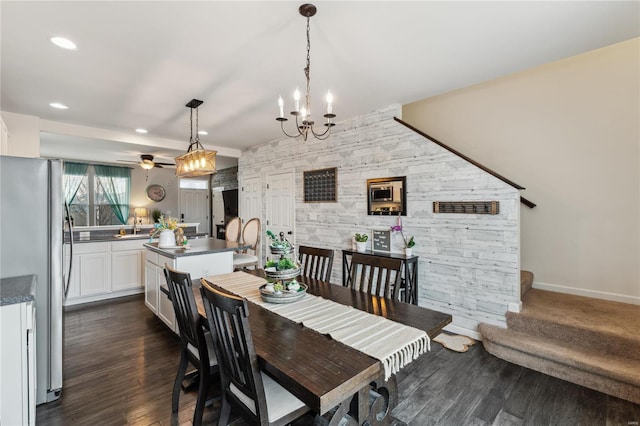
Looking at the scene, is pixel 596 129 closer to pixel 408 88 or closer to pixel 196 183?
pixel 408 88

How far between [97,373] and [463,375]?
3.09m

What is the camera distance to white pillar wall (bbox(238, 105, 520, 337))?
291 cm

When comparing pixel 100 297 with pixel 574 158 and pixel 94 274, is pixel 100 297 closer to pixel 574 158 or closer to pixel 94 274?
pixel 94 274

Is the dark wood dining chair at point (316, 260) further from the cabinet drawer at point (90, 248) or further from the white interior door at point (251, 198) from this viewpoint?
the cabinet drawer at point (90, 248)

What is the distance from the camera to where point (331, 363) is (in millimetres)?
1190

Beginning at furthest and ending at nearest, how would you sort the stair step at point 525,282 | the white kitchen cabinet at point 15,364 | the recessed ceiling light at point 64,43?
the stair step at point 525,282, the recessed ceiling light at point 64,43, the white kitchen cabinet at point 15,364

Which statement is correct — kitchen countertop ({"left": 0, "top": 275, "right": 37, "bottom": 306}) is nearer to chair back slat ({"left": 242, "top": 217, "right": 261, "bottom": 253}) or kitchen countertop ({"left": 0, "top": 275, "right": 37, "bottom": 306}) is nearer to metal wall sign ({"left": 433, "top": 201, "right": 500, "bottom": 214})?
chair back slat ({"left": 242, "top": 217, "right": 261, "bottom": 253})

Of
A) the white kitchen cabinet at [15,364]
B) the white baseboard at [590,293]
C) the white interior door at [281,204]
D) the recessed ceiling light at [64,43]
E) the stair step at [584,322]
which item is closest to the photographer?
the white kitchen cabinet at [15,364]

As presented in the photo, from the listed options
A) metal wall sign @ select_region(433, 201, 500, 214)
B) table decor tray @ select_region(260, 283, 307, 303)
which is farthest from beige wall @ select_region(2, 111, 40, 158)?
metal wall sign @ select_region(433, 201, 500, 214)

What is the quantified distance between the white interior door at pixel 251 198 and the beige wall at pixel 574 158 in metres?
3.83

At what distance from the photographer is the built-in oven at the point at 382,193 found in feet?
12.2

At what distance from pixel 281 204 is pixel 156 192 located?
5.40 meters

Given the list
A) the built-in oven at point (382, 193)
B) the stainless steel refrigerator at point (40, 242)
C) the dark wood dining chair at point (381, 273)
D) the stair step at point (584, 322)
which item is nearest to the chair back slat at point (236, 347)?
the dark wood dining chair at point (381, 273)

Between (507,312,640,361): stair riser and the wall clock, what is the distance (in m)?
9.08
